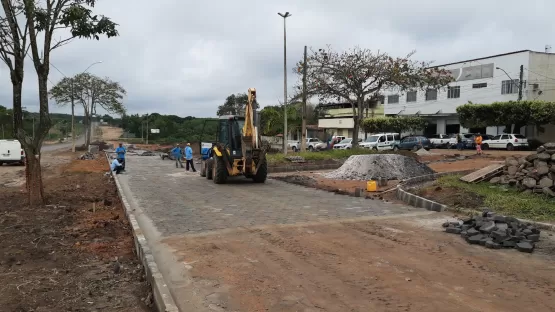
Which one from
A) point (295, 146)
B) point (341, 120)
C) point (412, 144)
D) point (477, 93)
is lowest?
point (295, 146)

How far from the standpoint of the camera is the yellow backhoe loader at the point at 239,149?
1580 cm

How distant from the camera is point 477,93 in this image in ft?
157

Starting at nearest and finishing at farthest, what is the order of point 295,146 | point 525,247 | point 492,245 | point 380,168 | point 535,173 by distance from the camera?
point 525,247
point 492,245
point 535,173
point 380,168
point 295,146

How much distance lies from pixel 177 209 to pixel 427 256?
249 inches

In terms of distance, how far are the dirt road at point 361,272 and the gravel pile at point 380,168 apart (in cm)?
1007

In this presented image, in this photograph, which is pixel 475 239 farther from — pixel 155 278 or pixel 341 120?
pixel 341 120

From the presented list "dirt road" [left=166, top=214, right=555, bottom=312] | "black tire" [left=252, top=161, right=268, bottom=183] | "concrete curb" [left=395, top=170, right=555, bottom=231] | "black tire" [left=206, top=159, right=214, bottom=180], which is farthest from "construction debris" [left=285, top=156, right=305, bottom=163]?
"dirt road" [left=166, top=214, right=555, bottom=312]

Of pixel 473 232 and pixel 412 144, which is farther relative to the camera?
pixel 412 144

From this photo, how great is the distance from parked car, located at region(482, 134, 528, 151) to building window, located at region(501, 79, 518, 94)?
317 inches

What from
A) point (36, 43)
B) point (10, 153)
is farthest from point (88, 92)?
point (36, 43)

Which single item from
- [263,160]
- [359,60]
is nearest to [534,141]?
[359,60]

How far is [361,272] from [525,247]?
114 inches

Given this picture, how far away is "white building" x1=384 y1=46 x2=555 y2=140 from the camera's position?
43.1 meters

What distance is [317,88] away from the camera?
29.0 meters
